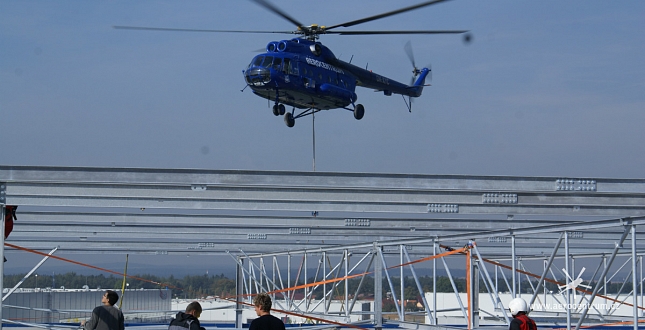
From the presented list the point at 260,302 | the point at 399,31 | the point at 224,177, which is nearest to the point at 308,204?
the point at 224,177

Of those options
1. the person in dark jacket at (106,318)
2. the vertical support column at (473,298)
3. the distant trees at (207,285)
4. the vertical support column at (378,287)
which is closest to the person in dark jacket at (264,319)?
the person in dark jacket at (106,318)

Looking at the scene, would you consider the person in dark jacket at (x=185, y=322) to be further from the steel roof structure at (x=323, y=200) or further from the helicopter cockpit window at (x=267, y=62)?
the helicopter cockpit window at (x=267, y=62)

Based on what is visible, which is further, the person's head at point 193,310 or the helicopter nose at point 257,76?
the helicopter nose at point 257,76

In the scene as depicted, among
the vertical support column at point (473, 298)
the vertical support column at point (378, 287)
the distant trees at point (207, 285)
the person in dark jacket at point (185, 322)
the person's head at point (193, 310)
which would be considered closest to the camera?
the person in dark jacket at point (185, 322)

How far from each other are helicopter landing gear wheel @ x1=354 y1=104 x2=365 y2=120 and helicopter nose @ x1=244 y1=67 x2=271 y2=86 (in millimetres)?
5478

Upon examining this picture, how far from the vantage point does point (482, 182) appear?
Answer: 55.1ft

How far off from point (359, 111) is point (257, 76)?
5.92m

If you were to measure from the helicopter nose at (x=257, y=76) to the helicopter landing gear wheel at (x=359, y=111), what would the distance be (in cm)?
548

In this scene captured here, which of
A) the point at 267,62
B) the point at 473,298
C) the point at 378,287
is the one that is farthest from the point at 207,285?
the point at 473,298

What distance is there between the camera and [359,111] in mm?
30672

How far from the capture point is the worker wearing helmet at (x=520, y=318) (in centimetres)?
856

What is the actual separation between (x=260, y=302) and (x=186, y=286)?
11393 cm

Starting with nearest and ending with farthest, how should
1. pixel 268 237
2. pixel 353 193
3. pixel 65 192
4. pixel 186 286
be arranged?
pixel 65 192
pixel 353 193
pixel 268 237
pixel 186 286

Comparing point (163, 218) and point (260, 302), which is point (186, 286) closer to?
point (163, 218)
